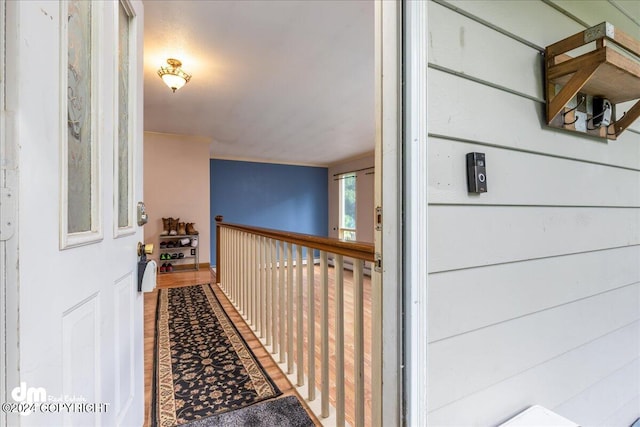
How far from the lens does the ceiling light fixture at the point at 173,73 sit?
2.30 meters

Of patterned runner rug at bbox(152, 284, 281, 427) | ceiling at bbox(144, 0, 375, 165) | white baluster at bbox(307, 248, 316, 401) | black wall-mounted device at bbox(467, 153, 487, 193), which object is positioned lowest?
patterned runner rug at bbox(152, 284, 281, 427)

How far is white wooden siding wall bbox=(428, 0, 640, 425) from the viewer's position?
2.49 ft

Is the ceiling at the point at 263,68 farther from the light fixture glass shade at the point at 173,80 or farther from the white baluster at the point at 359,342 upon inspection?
the white baluster at the point at 359,342

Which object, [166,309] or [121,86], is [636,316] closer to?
[121,86]

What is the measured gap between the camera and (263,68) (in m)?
2.43

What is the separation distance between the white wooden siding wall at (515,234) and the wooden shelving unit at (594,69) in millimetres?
47

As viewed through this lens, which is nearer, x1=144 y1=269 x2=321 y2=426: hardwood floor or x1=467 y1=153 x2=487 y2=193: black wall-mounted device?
x1=467 y1=153 x2=487 y2=193: black wall-mounted device

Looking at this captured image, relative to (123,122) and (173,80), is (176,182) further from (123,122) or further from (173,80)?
(123,122)

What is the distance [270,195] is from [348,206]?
73.9 inches

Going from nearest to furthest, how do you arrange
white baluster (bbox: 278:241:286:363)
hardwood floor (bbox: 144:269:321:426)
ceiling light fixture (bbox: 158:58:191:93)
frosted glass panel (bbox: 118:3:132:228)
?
frosted glass panel (bbox: 118:3:132:228)
hardwood floor (bbox: 144:269:321:426)
white baluster (bbox: 278:241:286:363)
ceiling light fixture (bbox: 158:58:191:93)

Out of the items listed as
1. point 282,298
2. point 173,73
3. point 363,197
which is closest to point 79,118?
point 282,298

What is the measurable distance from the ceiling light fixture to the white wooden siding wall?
7.54 feet

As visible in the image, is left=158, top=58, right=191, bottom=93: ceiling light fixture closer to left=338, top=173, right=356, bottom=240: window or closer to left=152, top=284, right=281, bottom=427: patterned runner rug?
left=152, top=284, right=281, bottom=427: patterned runner rug

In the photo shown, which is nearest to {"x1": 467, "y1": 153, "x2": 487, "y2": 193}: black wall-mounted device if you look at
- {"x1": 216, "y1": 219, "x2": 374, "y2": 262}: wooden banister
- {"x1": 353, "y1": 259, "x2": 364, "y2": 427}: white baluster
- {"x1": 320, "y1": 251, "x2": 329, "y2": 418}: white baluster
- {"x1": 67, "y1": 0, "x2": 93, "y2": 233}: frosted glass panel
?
{"x1": 216, "y1": 219, "x2": 374, "y2": 262}: wooden banister
